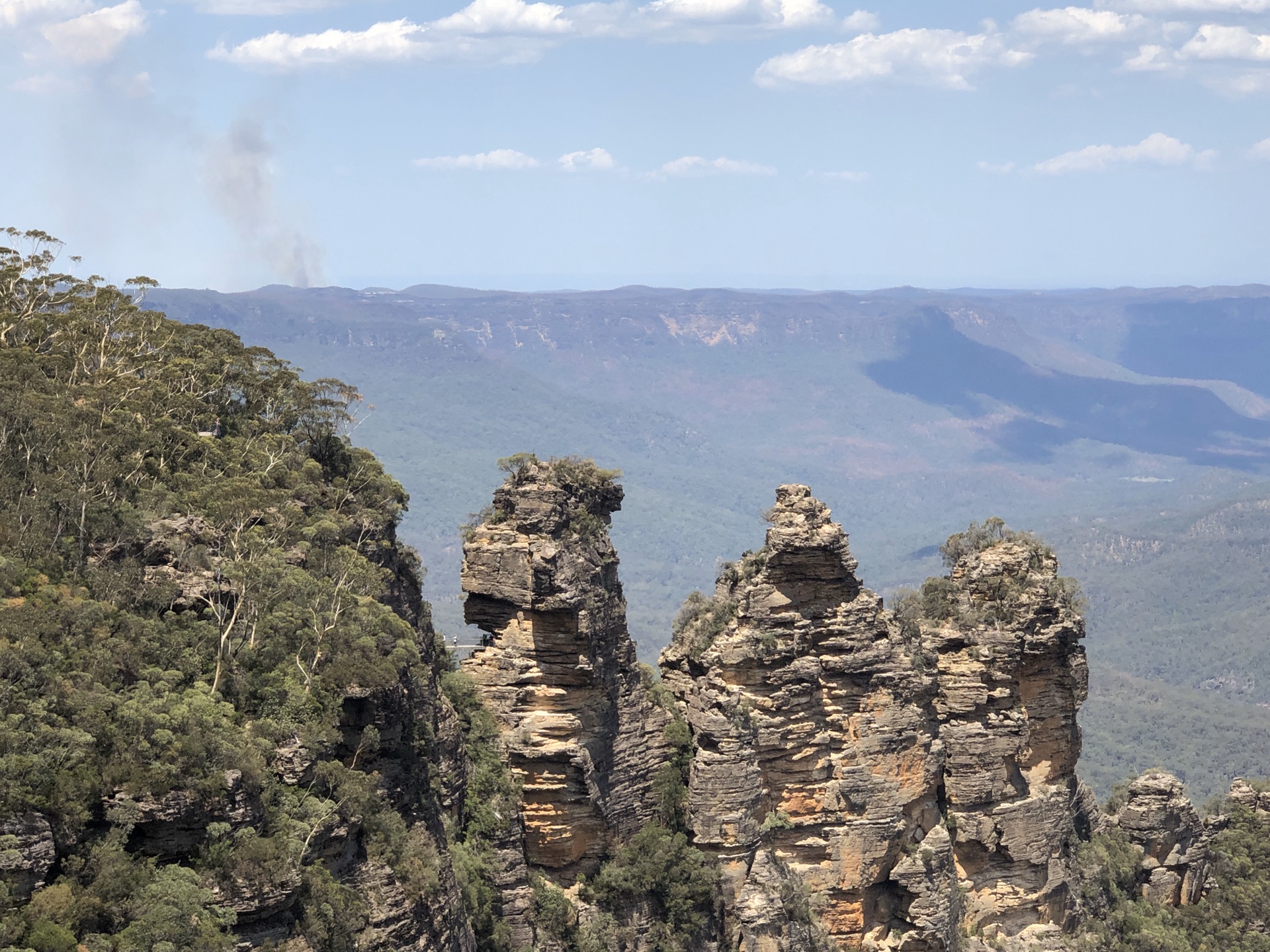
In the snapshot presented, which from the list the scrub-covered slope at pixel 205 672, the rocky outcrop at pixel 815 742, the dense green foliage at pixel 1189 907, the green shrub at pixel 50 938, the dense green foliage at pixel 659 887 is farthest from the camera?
the dense green foliage at pixel 1189 907

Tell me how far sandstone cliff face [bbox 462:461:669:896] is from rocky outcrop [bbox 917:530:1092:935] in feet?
46.0

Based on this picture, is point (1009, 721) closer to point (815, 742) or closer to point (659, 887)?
point (815, 742)

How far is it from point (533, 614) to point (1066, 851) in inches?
A: 1058

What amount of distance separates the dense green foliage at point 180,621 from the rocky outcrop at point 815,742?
37.5ft

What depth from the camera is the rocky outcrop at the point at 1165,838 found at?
6694 cm

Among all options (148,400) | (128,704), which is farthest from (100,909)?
(148,400)

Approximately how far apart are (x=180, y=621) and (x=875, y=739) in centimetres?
2629

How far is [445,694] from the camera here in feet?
151

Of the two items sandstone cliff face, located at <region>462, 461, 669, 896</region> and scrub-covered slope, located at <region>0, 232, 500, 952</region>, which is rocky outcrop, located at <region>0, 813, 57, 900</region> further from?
sandstone cliff face, located at <region>462, 461, 669, 896</region>

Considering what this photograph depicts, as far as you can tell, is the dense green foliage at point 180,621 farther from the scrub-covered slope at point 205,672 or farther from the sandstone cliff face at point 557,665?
the sandstone cliff face at point 557,665

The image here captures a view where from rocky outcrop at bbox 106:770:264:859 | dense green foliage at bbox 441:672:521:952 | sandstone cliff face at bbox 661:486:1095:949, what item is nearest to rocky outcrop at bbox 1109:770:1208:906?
sandstone cliff face at bbox 661:486:1095:949

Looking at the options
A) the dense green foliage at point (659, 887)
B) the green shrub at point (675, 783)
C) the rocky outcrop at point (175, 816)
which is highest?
the rocky outcrop at point (175, 816)

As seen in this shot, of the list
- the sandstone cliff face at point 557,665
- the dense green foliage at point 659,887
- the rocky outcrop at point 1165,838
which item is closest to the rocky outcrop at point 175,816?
the sandstone cliff face at point 557,665

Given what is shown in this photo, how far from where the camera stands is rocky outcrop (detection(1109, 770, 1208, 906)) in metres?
66.9
